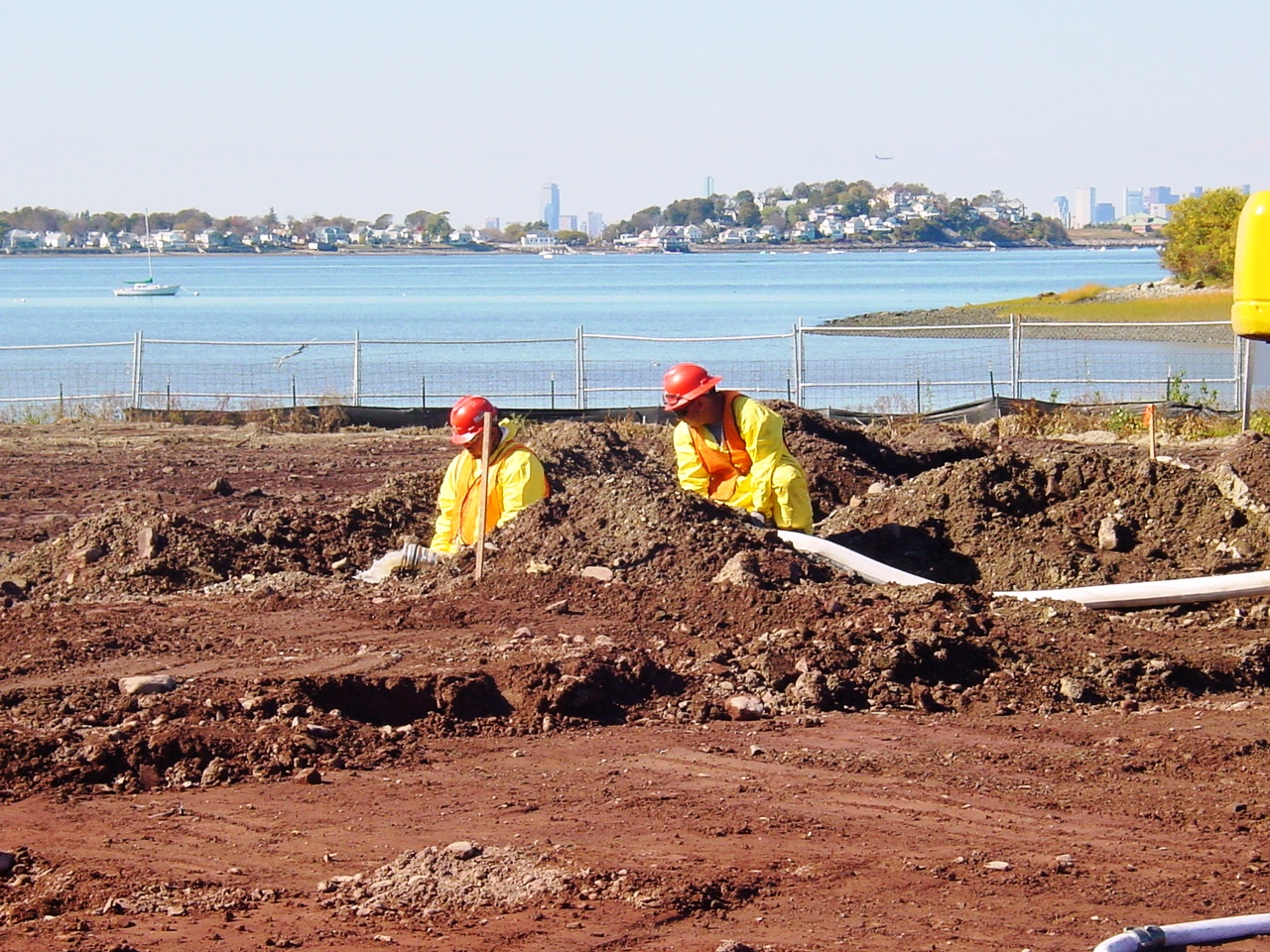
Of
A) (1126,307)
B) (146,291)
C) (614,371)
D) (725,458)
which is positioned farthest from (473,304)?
(725,458)

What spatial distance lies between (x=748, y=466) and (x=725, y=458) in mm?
163

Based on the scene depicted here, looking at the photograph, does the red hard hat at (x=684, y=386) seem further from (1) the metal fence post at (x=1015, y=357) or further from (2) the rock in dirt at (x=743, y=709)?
(1) the metal fence post at (x=1015, y=357)

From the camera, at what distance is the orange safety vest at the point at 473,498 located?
9852 mm

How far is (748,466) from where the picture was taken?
10.3m

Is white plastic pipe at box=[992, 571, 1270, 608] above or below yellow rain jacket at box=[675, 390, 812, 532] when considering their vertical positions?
below

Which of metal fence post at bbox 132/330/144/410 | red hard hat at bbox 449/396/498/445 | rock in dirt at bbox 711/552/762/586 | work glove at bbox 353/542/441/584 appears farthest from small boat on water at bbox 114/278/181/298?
rock in dirt at bbox 711/552/762/586

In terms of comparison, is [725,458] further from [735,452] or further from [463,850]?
[463,850]

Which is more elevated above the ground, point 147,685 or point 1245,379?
point 1245,379

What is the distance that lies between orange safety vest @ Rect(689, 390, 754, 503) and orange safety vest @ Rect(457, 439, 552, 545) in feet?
3.65

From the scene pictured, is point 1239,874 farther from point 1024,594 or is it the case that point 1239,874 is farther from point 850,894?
point 1024,594

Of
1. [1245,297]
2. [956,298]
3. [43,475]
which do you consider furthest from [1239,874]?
[956,298]

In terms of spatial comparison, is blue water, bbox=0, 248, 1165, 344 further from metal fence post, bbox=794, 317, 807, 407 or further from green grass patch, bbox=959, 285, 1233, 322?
metal fence post, bbox=794, 317, 807, 407

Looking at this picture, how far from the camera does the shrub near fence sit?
2330 cm

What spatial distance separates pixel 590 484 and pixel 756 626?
227 centimetres
